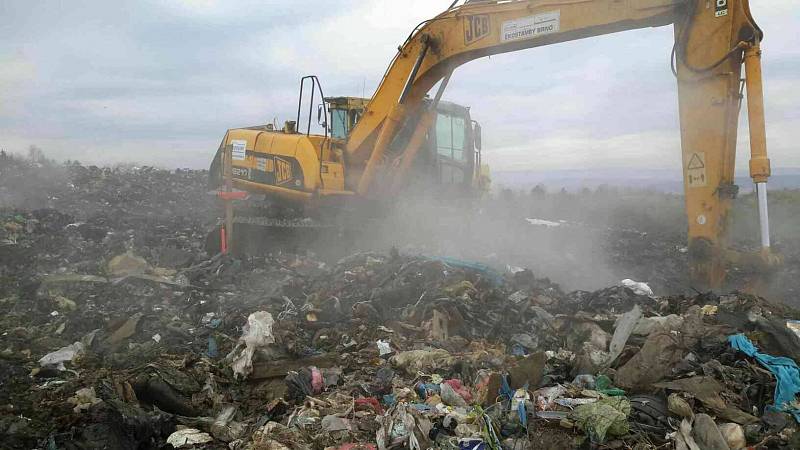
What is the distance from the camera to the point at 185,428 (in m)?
3.47

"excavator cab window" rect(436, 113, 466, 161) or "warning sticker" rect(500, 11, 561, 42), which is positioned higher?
"warning sticker" rect(500, 11, 561, 42)

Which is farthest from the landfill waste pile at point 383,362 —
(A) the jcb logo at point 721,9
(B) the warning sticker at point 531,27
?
(B) the warning sticker at point 531,27

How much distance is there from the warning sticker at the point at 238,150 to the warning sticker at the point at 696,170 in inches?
279

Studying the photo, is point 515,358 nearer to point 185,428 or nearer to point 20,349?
point 185,428

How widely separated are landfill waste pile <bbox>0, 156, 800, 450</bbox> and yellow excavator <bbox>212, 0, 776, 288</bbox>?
1035mm

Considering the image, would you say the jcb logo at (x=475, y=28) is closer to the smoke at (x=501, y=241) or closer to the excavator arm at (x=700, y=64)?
the excavator arm at (x=700, y=64)

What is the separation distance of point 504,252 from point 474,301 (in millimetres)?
4068

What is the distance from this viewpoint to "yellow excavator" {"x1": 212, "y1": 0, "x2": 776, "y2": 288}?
493 centimetres

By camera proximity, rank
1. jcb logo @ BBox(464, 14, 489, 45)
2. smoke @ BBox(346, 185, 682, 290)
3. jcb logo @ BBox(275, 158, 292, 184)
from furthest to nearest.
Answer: jcb logo @ BBox(275, 158, 292, 184)
smoke @ BBox(346, 185, 682, 290)
jcb logo @ BBox(464, 14, 489, 45)

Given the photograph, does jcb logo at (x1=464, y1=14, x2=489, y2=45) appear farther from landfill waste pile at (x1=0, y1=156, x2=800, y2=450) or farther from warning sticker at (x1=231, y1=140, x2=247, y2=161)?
warning sticker at (x1=231, y1=140, x2=247, y2=161)

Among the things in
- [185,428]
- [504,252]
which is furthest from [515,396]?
[504,252]

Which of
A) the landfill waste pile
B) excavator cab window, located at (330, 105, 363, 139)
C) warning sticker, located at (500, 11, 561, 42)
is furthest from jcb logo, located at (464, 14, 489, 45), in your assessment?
excavator cab window, located at (330, 105, 363, 139)

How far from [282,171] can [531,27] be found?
4549 mm

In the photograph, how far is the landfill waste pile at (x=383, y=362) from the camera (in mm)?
3273
